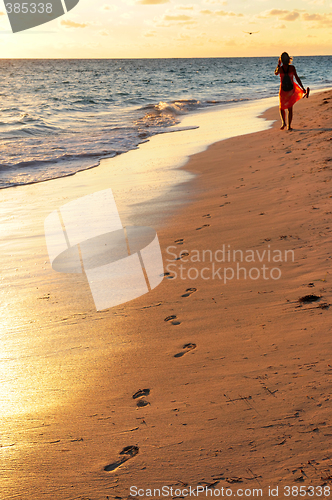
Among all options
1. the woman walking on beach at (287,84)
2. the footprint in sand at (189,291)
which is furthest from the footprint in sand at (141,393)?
the woman walking on beach at (287,84)

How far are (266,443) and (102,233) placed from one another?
3222mm

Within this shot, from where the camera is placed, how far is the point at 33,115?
18609 mm

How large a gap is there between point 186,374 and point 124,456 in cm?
59

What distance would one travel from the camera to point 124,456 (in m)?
1.72

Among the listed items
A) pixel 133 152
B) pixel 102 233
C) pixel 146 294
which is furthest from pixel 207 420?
pixel 133 152

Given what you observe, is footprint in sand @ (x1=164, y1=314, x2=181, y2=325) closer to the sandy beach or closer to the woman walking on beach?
the sandy beach

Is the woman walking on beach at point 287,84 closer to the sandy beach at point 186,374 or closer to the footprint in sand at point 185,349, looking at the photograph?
the sandy beach at point 186,374

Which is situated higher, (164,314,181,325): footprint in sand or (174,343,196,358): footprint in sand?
(164,314,181,325): footprint in sand

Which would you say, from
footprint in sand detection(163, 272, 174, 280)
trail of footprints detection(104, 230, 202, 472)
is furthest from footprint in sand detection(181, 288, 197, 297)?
footprint in sand detection(163, 272, 174, 280)

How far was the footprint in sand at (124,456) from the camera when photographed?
5.50 feet

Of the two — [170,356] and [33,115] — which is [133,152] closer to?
[170,356]

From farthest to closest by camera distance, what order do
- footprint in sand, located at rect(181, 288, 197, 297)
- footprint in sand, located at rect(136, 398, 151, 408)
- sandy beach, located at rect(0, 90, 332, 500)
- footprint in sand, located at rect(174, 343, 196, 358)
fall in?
footprint in sand, located at rect(181, 288, 197, 297) < footprint in sand, located at rect(174, 343, 196, 358) < footprint in sand, located at rect(136, 398, 151, 408) < sandy beach, located at rect(0, 90, 332, 500)

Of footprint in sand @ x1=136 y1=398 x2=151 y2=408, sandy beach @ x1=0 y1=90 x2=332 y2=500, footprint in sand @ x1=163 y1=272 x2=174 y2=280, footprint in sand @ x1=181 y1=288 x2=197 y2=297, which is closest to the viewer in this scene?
sandy beach @ x1=0 y1=90 x2=332 y2=500

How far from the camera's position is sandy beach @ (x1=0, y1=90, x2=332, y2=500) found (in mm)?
1626
